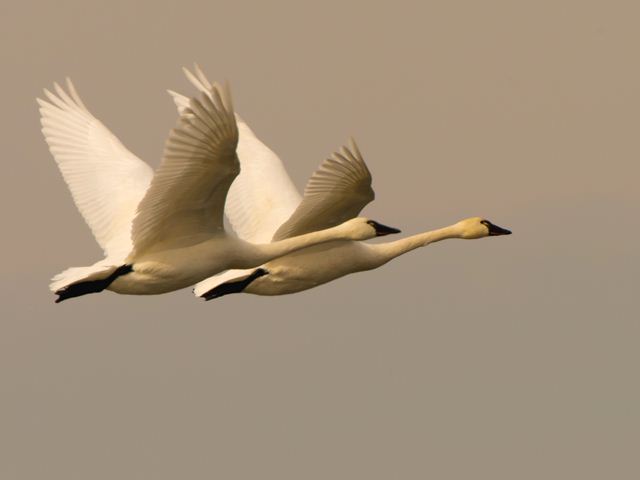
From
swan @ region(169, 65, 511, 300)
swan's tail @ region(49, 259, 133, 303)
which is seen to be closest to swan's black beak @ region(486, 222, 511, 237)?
swan @ region(169, 65, 511, 300)

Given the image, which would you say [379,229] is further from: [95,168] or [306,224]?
[95,168]

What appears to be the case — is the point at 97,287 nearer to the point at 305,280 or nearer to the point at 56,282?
the point at 56,282

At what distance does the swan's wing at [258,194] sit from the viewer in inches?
1478

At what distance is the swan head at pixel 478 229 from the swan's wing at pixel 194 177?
248 inches

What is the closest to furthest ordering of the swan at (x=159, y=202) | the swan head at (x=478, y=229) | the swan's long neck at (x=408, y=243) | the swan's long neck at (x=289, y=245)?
the swan at (x=159, y=202), the swan's long neck at (x=289, y=245), the swan's long neck at (x=408, y=243), the swan head at (x=478, y=229)

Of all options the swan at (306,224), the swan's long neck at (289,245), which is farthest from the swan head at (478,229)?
the swan's long neck at (289,245)

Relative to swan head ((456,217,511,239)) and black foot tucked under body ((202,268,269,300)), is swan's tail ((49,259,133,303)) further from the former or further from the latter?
swan head ((456,217,511,239))

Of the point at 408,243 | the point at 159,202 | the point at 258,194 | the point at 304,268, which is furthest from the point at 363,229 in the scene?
the point at 159,202

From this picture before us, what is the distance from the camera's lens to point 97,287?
33219mm

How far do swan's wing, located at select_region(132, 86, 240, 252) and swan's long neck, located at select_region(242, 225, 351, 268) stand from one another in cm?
102

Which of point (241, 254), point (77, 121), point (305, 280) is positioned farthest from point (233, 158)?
point (77, 121)

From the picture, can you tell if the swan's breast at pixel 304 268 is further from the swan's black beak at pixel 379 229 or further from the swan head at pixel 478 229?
the swan head at pixel 478 229

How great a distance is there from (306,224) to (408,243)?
2092 mm

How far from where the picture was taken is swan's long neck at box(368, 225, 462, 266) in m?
36.8
